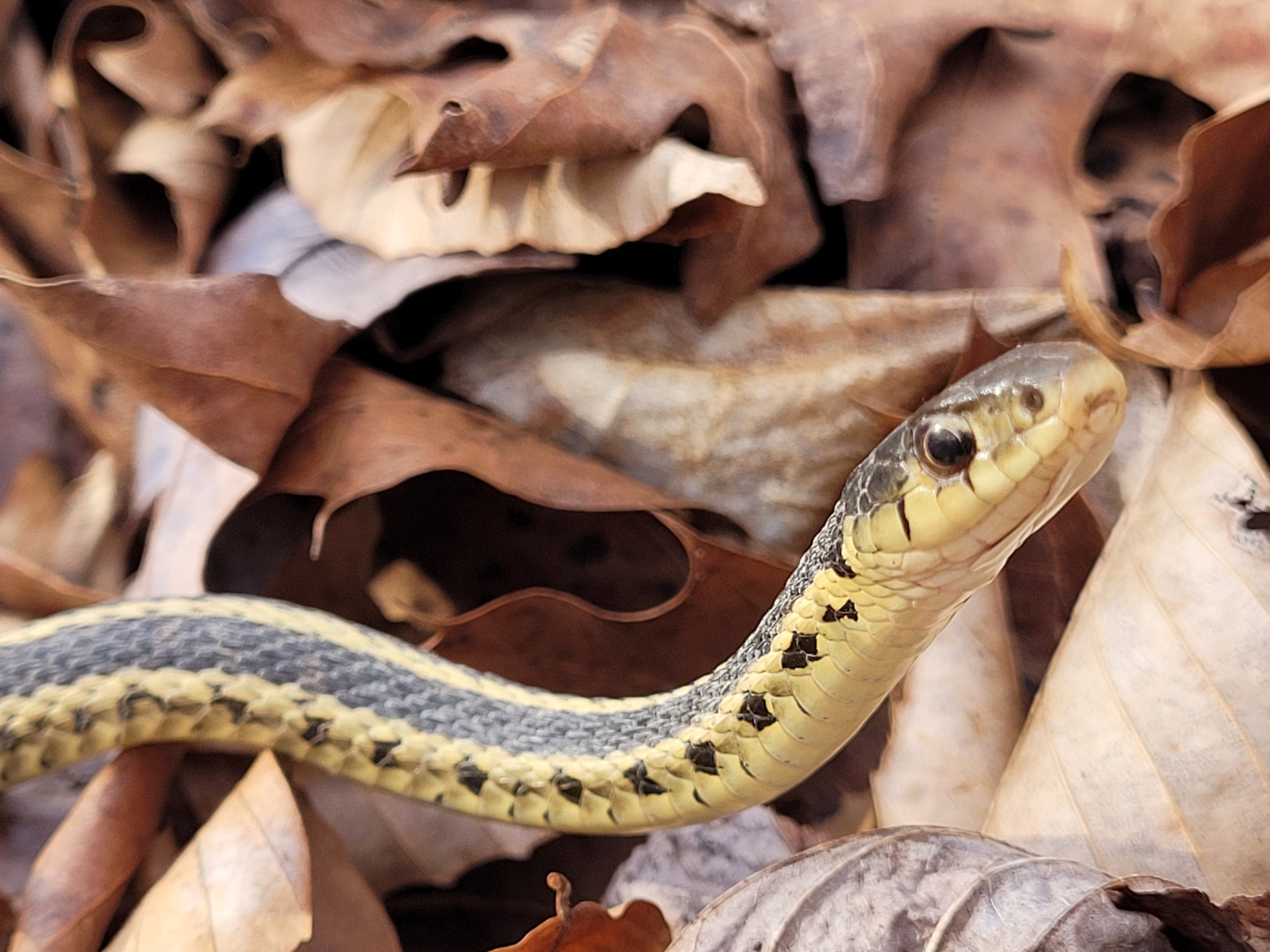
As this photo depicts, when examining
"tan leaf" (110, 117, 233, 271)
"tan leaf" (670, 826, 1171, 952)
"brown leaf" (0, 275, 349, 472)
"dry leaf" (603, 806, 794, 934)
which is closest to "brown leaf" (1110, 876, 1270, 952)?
"tan leaf" (670, 826, 1171, 952)

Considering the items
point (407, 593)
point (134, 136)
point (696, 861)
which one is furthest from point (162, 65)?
point (696, 861)

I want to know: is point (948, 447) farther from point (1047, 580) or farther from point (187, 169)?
point (187, 169)

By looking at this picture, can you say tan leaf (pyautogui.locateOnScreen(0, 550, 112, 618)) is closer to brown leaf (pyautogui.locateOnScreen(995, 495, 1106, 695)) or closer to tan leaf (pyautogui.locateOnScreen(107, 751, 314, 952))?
tan leaf (pyautogui.locateOnScreen(107, 751, 314, 952))

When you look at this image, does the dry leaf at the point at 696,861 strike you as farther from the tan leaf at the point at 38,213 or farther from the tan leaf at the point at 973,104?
the tan leaf at the point at 38,213

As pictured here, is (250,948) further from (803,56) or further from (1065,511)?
(803,56)

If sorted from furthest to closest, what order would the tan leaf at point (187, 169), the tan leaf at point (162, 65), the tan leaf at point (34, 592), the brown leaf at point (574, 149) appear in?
the tan leaf at point (162, 65)
the tan leaf at point (187, 169)
the tan leaf at point (34, 592)
the brown leaf at point (574, 149)

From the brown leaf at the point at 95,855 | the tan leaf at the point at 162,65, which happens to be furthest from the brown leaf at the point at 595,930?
the tan leaf at the point at 162,65
